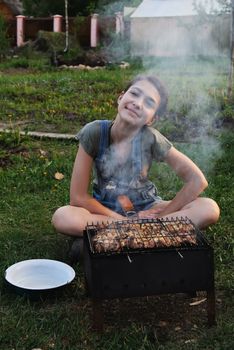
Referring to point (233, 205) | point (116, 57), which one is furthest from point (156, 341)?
point (116, 57)

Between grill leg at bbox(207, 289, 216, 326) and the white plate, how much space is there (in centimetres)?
82

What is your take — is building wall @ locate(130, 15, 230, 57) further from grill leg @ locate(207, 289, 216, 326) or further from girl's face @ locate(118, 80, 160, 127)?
grill leg @ locate(207, 289, 216, 326)

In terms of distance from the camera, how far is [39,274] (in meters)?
3.28

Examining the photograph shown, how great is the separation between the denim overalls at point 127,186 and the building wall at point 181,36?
5.53 meters

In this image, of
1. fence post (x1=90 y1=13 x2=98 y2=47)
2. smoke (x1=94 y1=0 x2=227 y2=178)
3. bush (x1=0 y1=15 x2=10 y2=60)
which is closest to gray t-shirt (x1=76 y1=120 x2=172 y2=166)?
smoke (x1=94 y1=0 x2=227 y2=178)

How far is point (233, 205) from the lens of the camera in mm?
4586

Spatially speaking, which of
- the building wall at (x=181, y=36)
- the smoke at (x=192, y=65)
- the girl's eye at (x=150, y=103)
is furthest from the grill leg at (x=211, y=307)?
the building wall at (x=181, y=36)

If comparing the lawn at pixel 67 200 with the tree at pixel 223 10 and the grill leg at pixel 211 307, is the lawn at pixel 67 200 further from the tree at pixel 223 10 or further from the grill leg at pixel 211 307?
the tree at pixel 223 10

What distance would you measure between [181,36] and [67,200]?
6812 millimetres

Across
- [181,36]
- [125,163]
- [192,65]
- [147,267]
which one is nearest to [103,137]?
[125,163]

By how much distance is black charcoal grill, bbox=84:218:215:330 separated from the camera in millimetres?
2645

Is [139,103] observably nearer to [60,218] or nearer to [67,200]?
[60,218]

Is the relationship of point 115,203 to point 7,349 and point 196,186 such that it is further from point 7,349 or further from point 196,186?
point 7,349

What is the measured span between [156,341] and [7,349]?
0.73 m
